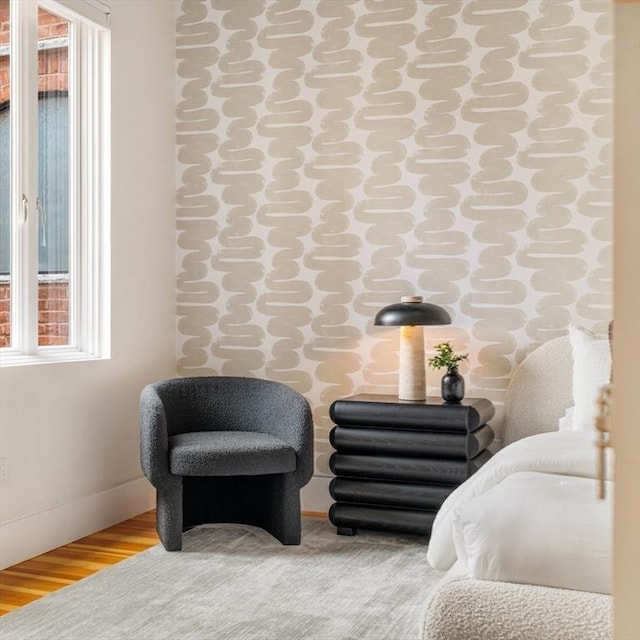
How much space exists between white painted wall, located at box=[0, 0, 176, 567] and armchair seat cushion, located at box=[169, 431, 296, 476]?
0.56 meters

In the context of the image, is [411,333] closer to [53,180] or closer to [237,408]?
[237,408]

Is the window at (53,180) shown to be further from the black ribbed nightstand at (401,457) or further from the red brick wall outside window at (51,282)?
the black ribbed nightstand at (401,457)

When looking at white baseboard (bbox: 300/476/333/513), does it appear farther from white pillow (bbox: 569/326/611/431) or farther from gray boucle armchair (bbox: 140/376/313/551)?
white pillow (bbox: 569/326/611/431)

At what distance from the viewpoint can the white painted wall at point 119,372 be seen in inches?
137

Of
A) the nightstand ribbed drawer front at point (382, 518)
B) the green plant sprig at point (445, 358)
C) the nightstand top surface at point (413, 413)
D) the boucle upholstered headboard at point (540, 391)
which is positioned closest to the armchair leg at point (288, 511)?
the nightstand ribbed drawer front at point (382, 518)

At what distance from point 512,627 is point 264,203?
121 inches

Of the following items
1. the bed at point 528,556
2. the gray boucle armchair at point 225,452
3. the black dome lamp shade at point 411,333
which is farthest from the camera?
the black dome lamp shade at point 411,333

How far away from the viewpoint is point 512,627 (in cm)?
182

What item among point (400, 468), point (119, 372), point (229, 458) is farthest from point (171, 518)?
point (400, 468)

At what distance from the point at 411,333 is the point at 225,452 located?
1039mm

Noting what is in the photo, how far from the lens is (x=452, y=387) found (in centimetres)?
378

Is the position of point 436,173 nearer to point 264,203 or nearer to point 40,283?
point 264,203

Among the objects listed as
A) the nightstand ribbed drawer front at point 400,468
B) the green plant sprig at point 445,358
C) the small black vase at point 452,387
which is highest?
the green plant sprig at point 445,358

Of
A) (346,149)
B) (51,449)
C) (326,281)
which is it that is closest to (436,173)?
(346,149)
